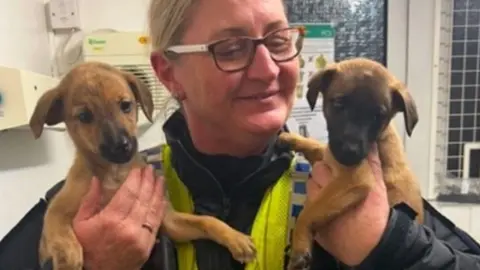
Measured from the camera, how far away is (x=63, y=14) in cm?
222

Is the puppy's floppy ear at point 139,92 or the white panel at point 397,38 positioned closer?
the puppy's floppy ear at point 139,92

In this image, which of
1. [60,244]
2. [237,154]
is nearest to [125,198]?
[60,244]

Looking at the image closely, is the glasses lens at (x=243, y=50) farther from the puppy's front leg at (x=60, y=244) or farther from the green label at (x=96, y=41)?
the green label at (x=96, y=41)

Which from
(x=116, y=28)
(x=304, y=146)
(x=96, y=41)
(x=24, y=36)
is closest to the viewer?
(x=304, y=146)

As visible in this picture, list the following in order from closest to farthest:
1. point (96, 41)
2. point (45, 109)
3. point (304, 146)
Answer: point (45, 109) < point (304, 146) < point (96, 41)

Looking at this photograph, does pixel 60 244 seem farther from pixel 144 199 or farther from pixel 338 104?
pixel 338 104

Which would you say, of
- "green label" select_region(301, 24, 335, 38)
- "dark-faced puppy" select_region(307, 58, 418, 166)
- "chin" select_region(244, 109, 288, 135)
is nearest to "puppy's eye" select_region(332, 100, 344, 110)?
"dark-faced puppy" select_region(307, 58, 418, 166)

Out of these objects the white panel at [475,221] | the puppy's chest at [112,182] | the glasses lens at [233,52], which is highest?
the glasses lens at [233,52]

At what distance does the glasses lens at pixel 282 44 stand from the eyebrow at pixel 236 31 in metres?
0.01

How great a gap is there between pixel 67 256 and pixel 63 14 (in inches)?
54.0

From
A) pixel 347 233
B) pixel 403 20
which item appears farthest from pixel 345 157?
pixel 403 20

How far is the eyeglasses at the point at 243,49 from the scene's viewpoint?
112 centimetres

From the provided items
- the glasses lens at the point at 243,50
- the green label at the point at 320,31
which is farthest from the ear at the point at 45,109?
the green label at the point at 320,31

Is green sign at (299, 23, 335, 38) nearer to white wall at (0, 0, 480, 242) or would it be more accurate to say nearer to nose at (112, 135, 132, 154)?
white wall at (0, 0, 480, 242)
